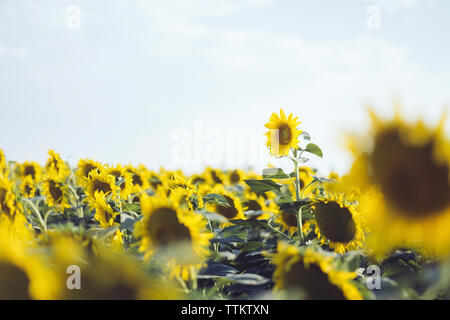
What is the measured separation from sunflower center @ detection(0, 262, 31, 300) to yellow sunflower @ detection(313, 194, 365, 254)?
1.74 meters

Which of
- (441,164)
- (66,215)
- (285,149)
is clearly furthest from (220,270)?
(66,215)

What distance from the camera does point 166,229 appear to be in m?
1.64

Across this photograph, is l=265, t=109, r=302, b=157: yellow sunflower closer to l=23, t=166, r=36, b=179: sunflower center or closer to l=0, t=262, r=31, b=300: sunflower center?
l=0, t=262, r=31, b=300: sunflower center

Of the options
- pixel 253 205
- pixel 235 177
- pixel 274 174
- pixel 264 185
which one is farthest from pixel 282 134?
pixel 235 177

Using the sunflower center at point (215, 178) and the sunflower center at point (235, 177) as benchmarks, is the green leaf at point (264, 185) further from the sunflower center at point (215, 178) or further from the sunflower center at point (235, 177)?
the sunflower center at point (235, 177)

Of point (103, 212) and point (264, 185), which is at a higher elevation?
point (264, 185)

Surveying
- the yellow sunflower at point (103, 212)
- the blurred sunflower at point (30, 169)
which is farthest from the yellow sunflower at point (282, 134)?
the blurred sunflower at point (30, 169)

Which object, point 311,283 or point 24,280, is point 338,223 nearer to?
point 311,283

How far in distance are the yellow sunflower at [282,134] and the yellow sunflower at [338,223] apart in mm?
732

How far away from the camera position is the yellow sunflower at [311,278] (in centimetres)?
134

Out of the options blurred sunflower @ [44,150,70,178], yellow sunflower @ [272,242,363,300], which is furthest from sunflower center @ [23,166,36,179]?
yellow sunflower @ [272,242,363,300]

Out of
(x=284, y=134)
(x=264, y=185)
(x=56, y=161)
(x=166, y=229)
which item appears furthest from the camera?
(x=56, y=161)

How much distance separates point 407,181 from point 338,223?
1256mm
